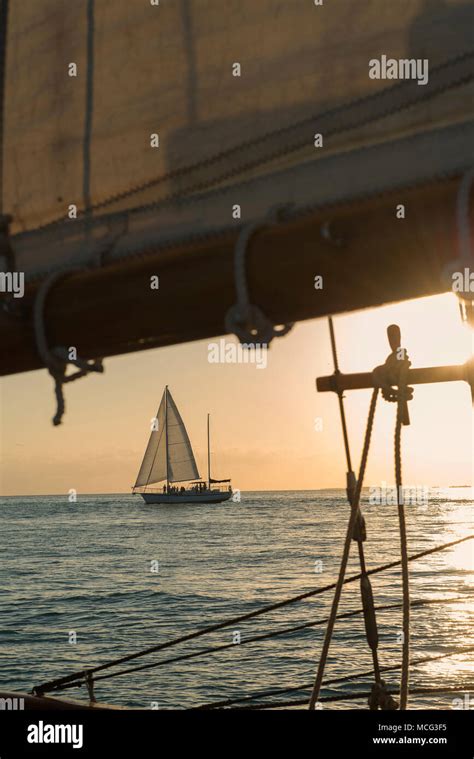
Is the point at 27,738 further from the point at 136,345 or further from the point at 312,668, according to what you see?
the point at 312,668

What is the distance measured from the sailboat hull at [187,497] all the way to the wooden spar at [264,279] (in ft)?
306

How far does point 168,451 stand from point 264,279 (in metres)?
77.3

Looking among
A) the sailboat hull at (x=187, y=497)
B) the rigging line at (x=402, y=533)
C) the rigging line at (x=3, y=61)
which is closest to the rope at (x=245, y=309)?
the rigging line at (x=402, y=533)

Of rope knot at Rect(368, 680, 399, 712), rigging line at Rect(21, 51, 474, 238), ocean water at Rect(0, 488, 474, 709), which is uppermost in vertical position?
rigging line at Rect(21, 51, 474, 238)

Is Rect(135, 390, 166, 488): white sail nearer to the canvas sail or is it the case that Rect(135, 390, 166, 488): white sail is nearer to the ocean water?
the ocean water

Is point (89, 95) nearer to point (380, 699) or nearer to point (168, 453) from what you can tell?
point (380, 699)

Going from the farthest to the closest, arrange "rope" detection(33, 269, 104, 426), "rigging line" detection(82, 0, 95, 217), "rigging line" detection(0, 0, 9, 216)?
1. "rigging line" detection(0, 0, 9, 216)
2. "rigging line" detection(82, 0, 95, 217)
3. "rope" detection(33, 269, 104, 426)

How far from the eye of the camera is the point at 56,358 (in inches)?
97.0

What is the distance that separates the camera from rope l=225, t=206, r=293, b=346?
2064mm

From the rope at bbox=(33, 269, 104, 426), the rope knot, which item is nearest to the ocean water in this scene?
the rope knot

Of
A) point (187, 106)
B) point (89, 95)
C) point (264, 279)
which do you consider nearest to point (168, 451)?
point (89, 95)

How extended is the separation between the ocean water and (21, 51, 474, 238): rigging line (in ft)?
10.1

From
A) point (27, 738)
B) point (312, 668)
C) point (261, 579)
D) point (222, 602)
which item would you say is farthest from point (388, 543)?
point (27, 738)

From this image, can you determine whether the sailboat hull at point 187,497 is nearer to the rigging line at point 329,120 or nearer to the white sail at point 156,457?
the white sail at point 156,457
